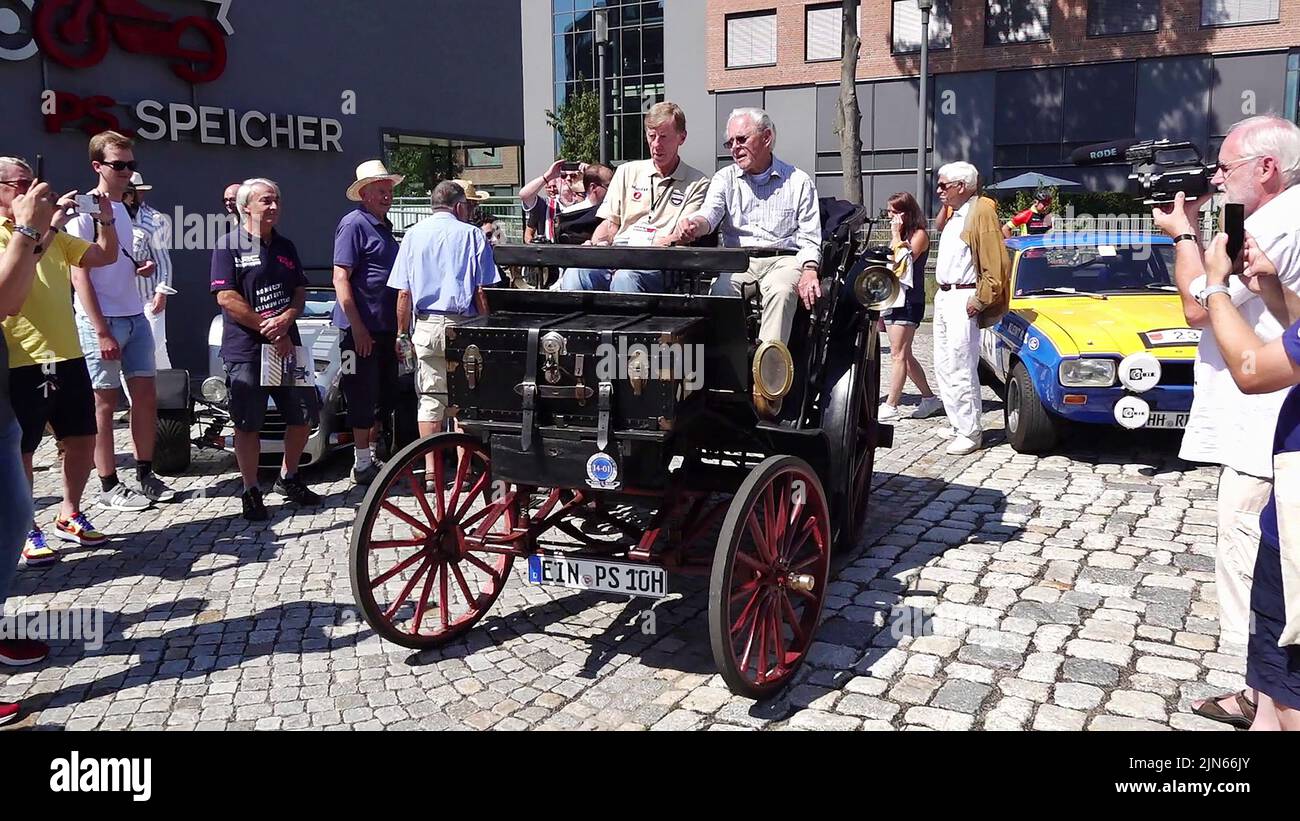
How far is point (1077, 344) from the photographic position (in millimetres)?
7312

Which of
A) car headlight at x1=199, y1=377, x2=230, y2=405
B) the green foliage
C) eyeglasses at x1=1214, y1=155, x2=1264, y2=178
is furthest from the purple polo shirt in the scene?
the green foliage

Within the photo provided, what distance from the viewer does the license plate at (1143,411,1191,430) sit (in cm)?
705

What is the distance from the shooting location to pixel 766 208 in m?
5.14

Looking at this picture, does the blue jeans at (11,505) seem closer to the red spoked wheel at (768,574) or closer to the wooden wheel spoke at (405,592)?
the wooden wheel spoke at (405,592)

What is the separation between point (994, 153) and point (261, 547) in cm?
3524

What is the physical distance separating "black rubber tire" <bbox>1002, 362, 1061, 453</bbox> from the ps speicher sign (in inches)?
344

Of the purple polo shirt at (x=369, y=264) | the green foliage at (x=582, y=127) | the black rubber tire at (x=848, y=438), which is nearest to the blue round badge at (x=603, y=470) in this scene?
the black rubber tire at (x=848, y=438)

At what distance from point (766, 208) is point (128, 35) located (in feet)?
27.7

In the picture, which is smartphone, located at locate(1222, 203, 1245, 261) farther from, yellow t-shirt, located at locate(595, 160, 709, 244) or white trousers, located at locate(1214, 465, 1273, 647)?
yellow t-shirt, located at locate(595, 160, 709, 244)

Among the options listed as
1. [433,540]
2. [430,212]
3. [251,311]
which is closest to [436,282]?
[251,311]

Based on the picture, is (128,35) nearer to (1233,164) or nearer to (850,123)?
(1233,164)
